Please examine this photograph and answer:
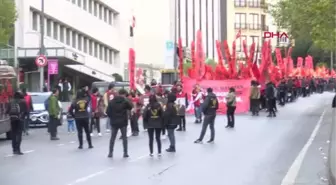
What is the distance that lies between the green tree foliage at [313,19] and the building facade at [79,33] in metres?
16.6

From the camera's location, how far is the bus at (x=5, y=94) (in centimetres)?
2380

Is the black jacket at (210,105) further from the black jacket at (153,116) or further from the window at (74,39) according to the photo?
the window at (74,39)

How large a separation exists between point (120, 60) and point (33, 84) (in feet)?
54.6

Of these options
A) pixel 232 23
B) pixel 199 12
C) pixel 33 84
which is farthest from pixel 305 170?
pixel 232 23

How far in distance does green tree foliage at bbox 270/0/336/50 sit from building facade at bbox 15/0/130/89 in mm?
16575

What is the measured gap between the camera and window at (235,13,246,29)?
12044cm

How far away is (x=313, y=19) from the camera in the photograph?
3416cm

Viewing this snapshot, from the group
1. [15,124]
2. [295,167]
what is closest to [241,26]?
[15,124]

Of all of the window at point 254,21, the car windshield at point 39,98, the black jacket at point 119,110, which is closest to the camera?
the black jacket at point 119,110

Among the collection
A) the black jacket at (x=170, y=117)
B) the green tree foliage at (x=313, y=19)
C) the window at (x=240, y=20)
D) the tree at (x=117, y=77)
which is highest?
the window at (x=240, y=20)

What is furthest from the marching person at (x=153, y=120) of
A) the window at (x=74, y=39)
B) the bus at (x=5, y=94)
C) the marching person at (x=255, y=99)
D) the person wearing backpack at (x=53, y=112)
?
the window at (x=74, y=39)

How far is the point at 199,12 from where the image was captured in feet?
363

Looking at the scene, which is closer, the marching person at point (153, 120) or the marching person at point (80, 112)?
the marching person at point (153, 120)

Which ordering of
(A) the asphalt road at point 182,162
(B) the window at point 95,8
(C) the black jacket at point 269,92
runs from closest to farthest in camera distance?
(A) the asphalt road at point 182,162
(C) the black jacket at point 269,92
(B) the window at point 95,8
